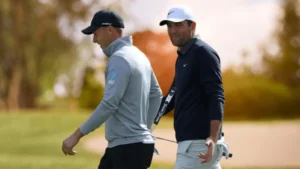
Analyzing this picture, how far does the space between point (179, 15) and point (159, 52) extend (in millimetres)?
33461

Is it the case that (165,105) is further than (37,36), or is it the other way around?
(37,36)

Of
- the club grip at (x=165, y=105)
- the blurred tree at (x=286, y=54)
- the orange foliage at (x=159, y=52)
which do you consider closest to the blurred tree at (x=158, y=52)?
the orange foliage at (x=159, y=52)

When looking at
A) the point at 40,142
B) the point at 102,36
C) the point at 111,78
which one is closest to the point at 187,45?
the point at 111,78

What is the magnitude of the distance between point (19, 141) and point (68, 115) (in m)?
5.98

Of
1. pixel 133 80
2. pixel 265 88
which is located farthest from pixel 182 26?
pixel 265 88

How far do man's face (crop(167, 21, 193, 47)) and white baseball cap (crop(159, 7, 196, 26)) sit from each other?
1.3 inches

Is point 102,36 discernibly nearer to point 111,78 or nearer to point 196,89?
point 111,78

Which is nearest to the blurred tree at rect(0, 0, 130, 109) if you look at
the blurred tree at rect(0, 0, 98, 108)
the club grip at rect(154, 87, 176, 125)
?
the blurred tree at rect(0, 0, 98, 108)

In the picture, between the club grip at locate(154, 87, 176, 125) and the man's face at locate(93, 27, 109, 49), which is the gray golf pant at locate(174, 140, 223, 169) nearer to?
the club grip at locate(154, 87, 176, 125)

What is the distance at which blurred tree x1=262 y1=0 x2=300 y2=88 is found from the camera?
137 ft

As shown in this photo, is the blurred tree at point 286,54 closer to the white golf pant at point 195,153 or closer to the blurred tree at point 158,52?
the blurred tree at point 158,52

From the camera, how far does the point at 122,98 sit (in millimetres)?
5652

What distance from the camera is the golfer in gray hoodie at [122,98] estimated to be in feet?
18.1

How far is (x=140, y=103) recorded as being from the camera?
5.70 meters
